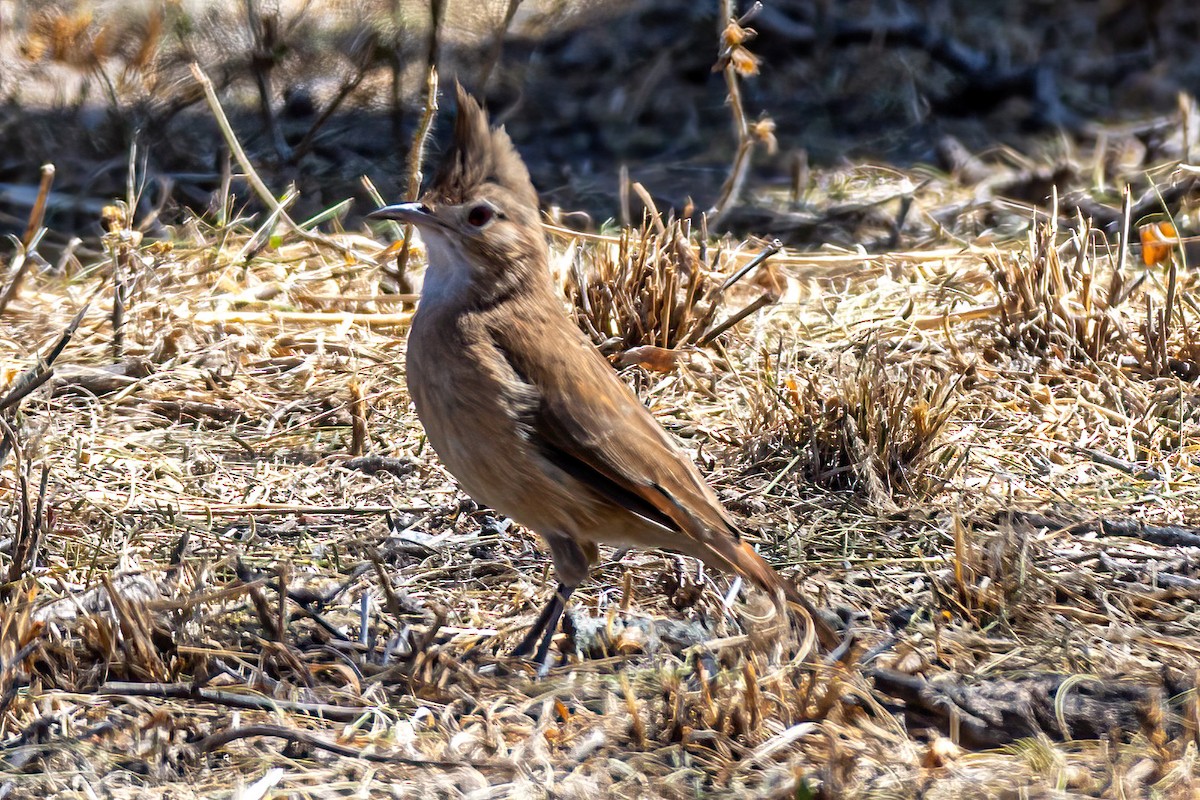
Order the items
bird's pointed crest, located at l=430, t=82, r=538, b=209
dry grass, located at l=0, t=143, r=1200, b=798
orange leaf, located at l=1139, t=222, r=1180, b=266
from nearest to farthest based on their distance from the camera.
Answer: dry grass, located at l=0, t=143, r=1200, b=798 < bird's pointed crest, located at l=430, t=82, r=538, b=209 < orange leaf, located at l=1139, t=222, r=1180, b=266

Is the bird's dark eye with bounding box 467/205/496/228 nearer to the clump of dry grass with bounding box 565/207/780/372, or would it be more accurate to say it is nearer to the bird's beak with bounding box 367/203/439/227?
the bird's beak with bounding box 367/203/439/227

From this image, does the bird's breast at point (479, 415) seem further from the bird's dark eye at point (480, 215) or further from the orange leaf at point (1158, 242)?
the orange leaf at point (1158, 242)

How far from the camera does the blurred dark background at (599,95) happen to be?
22.6 feet

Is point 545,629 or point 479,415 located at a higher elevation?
point 479,415

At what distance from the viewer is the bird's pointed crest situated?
3484mm

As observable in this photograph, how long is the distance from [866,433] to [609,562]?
0.82 metres

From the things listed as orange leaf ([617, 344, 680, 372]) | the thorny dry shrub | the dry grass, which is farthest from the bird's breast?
orange leaf ([617, 344, 680, 372])

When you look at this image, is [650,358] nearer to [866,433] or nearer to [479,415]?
[866,433]

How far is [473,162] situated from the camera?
354cm

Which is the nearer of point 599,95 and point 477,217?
point 477,217

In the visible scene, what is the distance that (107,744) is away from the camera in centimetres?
285

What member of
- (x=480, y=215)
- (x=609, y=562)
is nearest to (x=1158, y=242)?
(x=609, y=562)

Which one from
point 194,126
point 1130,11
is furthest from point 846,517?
point 1130,11

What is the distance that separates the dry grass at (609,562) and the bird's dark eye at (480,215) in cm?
85
